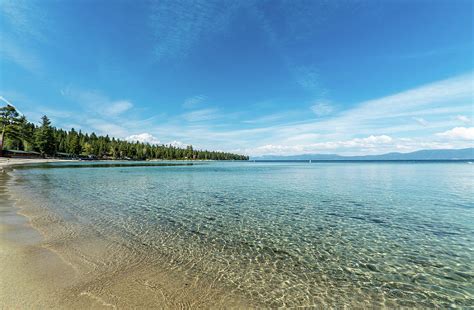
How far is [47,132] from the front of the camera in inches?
4104

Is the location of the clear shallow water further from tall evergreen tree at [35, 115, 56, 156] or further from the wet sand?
tall evergreen tree at [35, 115, 56, 156]

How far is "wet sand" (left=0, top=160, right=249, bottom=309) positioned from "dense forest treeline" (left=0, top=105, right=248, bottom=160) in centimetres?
9833

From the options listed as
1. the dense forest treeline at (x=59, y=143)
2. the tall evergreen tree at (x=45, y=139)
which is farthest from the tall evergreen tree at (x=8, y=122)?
the tall evergreen tree at (x=45, y=139)

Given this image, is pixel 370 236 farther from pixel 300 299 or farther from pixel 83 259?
pixel 83 259

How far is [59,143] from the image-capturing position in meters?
122

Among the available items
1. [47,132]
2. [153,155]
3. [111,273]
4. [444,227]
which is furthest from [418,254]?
[153,155]

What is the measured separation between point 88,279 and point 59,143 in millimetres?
152462

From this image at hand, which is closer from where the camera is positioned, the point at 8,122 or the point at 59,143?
the point at 8,122

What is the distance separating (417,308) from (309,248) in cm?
375

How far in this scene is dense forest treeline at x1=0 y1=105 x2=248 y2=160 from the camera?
78.4 m

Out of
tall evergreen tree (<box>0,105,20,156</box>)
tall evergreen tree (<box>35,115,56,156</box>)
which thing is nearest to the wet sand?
tall evergreen tree (<box>0,105,20,156</box>)

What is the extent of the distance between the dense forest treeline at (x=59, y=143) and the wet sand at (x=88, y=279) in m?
98.3

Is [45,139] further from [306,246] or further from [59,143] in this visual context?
[306,246]

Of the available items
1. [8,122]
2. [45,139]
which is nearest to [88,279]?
[8,122]
